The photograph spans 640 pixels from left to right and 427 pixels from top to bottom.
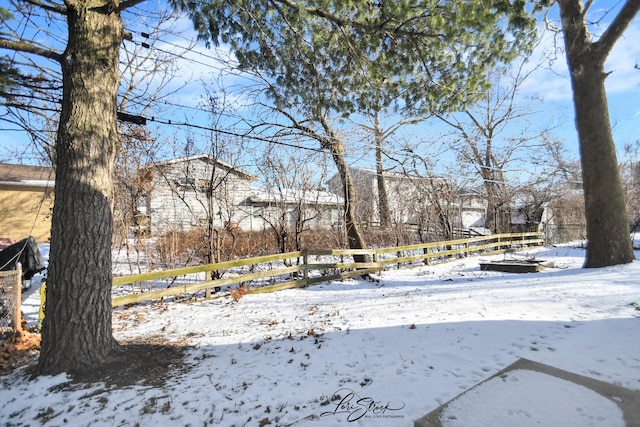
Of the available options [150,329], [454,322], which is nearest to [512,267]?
[454,322]

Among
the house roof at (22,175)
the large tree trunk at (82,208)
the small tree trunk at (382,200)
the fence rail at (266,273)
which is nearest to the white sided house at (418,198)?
the small tree trunk at (382,200)

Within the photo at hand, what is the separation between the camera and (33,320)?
5879 millimetres

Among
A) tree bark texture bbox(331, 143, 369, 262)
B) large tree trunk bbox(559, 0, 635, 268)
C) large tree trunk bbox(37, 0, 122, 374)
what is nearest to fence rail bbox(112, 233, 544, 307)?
tree bark texture bbox(331, 143, 369, 262)

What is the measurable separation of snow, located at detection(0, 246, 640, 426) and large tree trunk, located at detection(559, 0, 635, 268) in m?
1.84

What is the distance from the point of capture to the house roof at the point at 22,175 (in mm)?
16922

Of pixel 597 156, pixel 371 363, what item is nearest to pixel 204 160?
pixel 371 363

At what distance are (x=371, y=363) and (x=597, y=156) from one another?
311 inches

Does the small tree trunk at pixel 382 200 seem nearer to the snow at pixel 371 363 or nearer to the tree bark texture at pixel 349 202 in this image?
the tree bark texture at pixel 349 202

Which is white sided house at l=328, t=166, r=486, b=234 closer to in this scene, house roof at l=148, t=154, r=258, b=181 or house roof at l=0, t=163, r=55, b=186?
house roof at l=148, t=154, r=258, b=181

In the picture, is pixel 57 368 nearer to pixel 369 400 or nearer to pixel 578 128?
pixel 369 400

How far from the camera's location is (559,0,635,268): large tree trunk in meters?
7.86

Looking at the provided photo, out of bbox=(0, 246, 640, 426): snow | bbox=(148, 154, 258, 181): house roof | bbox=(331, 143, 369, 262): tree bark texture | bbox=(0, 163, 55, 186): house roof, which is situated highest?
bbox=(0, 163, 55, 186): house roof

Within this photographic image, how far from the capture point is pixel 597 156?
800cm

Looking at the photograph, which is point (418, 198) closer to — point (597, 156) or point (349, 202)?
point (349, 202)
